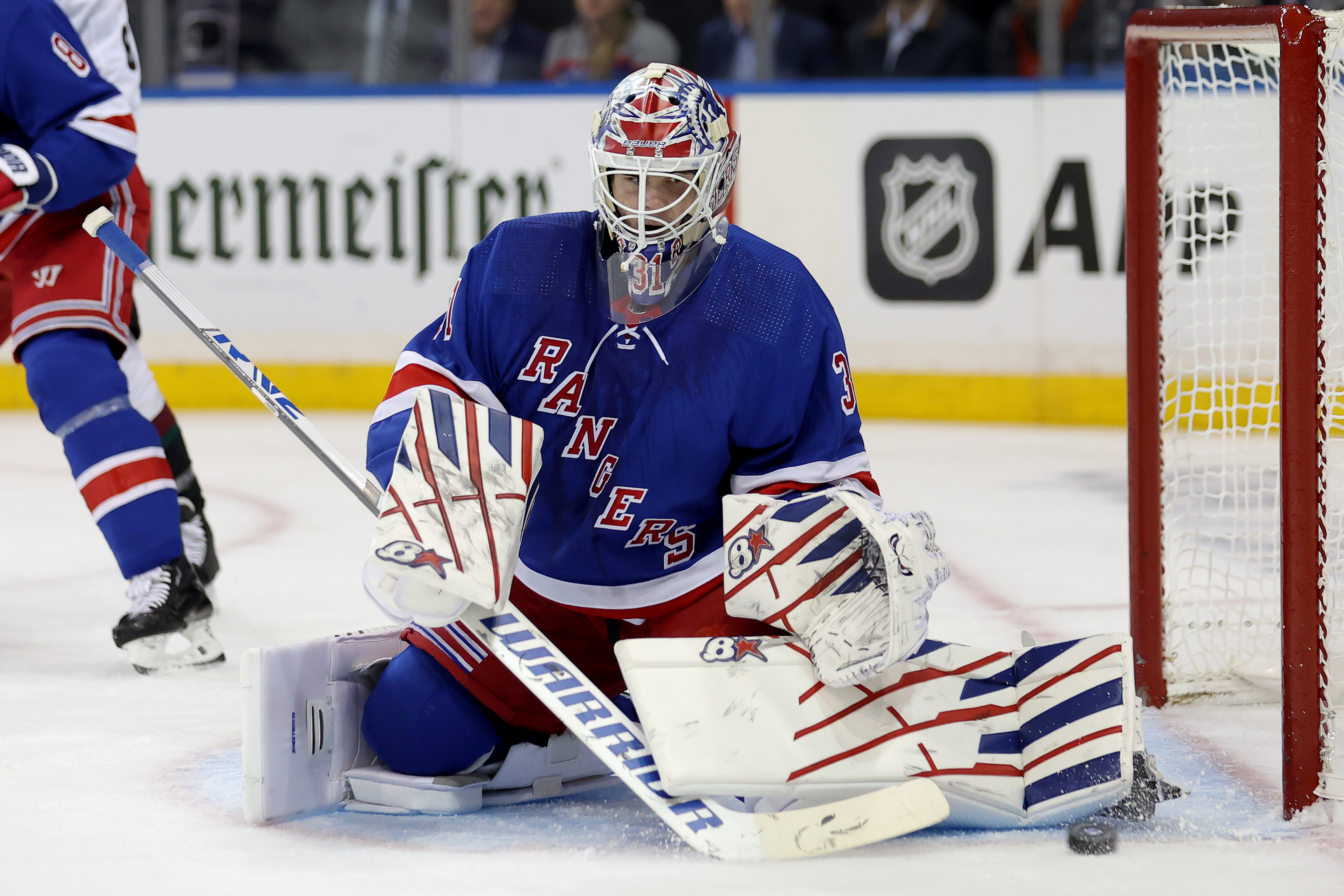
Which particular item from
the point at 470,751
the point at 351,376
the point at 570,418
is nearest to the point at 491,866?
the point at 470,751

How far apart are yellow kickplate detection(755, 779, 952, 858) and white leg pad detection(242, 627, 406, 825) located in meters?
0.48

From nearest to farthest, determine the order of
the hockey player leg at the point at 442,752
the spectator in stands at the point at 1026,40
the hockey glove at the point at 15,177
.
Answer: the hockey player leg at the point at 442,752 → the hockey glove at the point at 15,177 → the spectator in stands at the point at 1026,40

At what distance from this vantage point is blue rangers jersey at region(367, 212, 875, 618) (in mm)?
1822

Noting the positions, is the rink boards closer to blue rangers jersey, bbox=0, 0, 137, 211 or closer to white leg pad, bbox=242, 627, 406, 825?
blue rangers jersey, bbox=0, 0, 137, 211

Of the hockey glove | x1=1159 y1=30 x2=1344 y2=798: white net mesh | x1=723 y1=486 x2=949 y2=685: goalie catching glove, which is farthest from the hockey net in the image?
the hockey glove

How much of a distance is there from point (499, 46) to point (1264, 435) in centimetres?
325

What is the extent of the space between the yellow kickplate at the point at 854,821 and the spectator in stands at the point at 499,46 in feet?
14.0

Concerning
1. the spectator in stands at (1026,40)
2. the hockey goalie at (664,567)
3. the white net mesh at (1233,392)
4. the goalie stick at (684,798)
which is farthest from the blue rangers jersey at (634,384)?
the spectator in stands at (1026,40)

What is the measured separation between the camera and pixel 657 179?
1773mm

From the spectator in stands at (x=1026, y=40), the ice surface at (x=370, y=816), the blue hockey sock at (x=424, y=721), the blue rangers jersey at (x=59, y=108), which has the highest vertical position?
the spectator in stands at (x=1026, y=40)

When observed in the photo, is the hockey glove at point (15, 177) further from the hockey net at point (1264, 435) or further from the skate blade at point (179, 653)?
the hockey net at point (1264, 435)

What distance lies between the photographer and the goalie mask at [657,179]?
1756 mm

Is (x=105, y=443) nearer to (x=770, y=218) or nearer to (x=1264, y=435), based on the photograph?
(x=1264, y=435)

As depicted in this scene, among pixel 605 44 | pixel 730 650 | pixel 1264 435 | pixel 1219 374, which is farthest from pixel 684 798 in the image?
pixel 605 44
